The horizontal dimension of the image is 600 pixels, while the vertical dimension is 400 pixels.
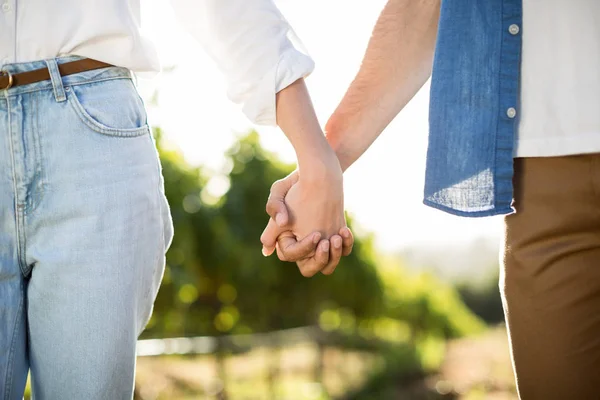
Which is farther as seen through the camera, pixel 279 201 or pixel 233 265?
pixel 233 265

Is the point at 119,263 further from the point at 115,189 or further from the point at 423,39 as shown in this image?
the point at 423,39

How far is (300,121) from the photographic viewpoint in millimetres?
1803

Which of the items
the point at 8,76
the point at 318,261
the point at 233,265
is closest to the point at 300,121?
the point at 318,261

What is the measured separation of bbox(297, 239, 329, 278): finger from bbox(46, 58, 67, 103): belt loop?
0.85 metres

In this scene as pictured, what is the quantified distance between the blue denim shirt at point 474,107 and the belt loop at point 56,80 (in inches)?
32.5

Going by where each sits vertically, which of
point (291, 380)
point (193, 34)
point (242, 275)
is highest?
point (193, 34)

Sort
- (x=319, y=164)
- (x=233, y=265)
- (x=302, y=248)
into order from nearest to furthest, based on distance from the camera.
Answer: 1. (x=319, y=164)
2. (x=302, y=248)
3. (x=233, y=265)

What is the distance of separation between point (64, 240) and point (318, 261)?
79 cm

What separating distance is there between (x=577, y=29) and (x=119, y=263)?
1.05 meters

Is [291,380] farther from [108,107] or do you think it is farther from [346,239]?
[108,107]

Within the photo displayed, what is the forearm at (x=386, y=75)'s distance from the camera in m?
2.06

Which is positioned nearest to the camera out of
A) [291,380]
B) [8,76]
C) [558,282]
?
[8,76]

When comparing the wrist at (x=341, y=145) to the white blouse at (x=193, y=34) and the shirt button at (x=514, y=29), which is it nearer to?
the white blouse at (x=193, y=34)

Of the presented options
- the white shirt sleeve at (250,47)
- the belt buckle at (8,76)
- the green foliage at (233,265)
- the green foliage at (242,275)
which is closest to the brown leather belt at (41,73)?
the belt buckle at (8,76)
